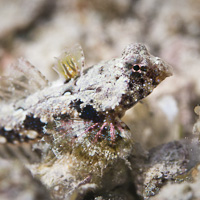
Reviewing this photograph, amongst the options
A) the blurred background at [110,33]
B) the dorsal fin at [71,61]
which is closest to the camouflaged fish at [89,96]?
the dorsal fin at [71,61]

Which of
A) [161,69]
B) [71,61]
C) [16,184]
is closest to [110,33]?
[71,61]

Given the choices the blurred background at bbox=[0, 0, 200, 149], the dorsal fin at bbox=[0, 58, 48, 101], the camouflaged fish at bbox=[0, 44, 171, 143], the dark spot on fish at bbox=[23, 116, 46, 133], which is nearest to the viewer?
the camouflaged fish at bbox=[0, 44, 171, 143]

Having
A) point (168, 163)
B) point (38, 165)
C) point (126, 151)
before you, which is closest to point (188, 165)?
point (168, 163)

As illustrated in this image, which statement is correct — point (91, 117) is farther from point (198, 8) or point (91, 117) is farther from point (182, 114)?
point (198, 8)

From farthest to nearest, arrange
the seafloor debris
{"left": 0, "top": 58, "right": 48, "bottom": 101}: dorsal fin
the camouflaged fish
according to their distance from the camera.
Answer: {"left": 0, "top": 58, "right": 48, "bottom": 101}: dorsal fin
the camouflaged fish
the seafloor debris

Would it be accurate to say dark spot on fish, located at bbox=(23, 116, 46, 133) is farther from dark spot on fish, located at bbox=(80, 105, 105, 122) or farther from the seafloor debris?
the seafloor debris

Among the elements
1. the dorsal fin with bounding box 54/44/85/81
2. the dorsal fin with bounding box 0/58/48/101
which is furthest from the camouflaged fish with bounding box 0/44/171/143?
the dorsal fin with bounding box 0/58/48/101

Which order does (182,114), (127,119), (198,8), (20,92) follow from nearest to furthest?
(127,119)
(20,92)
(182,114)
(198,8)
